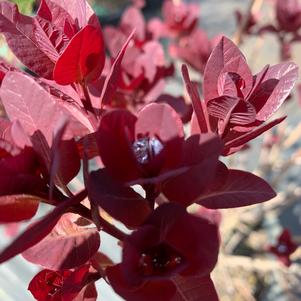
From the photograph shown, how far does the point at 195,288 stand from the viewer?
14.7 inches

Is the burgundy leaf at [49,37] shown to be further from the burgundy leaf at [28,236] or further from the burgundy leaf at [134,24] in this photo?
the burgundy leaf at [134,24]

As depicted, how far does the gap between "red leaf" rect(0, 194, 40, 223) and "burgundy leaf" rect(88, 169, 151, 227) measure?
43mm

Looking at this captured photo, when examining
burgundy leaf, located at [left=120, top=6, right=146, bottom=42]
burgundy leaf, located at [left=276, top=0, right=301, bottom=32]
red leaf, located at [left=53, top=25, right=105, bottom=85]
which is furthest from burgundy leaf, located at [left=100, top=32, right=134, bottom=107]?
burgundy leaf, located at [left=276, top=0, right=301, bottom=32]

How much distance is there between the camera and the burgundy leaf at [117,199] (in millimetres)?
310

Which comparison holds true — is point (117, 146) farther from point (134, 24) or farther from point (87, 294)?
point (134, 24)

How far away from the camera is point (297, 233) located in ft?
5.63

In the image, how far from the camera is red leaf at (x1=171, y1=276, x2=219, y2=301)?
0.37 m

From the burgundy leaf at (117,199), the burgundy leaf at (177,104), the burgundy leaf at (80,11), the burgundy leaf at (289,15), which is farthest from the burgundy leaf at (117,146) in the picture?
the burgundy leaf at (289,15)

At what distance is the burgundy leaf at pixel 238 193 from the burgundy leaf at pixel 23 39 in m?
0.17

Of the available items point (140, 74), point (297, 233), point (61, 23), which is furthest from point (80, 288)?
point (297, 233)

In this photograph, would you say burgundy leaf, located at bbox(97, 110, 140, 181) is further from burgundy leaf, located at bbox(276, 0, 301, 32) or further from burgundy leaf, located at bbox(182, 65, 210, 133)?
burgundy leaf, located at bbox(276, 0, 301, 32)

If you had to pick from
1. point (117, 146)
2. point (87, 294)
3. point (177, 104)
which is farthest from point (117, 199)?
point (177, 104)

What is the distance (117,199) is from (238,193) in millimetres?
113

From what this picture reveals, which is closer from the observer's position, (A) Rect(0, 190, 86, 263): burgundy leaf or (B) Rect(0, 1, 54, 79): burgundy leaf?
(A) Rect(0, 190, 86, 263): burgundy leaf
